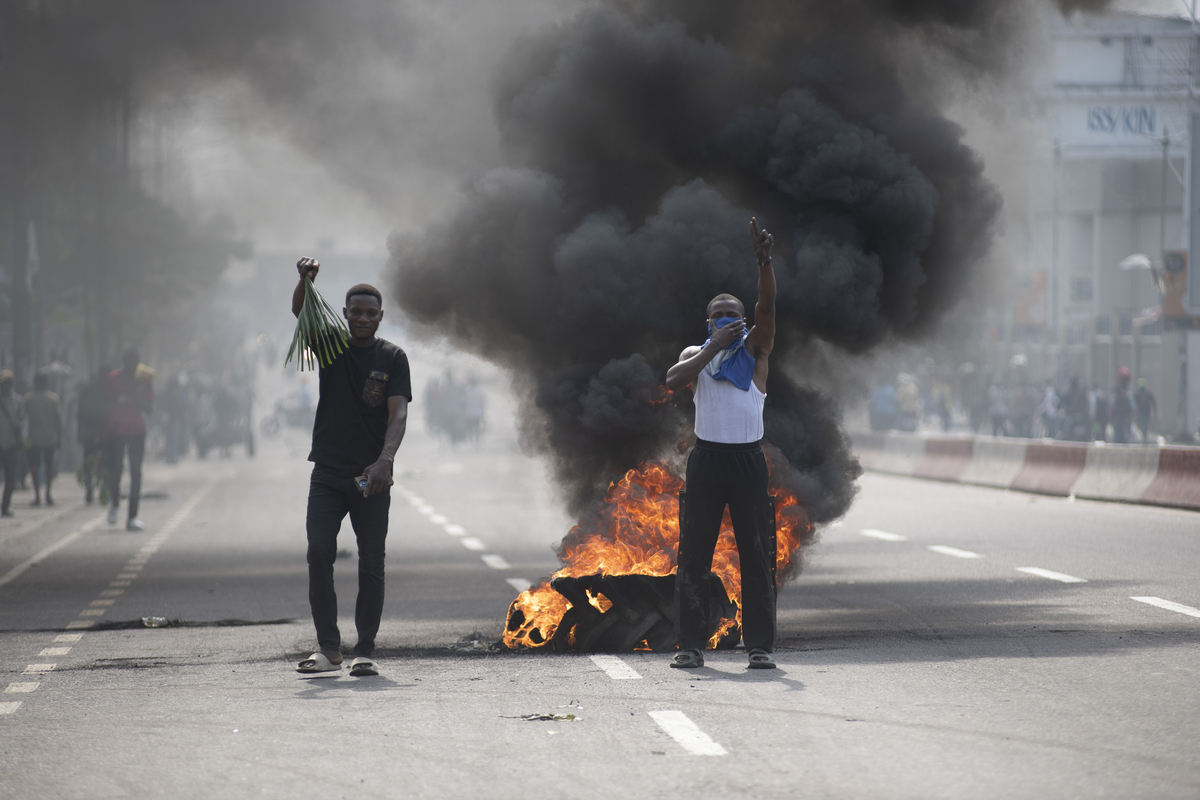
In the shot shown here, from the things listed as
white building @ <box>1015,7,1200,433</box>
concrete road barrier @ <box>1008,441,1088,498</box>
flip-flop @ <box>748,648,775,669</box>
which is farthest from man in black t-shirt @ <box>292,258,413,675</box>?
concrete road barrier @ <box>1008,441,1088,498</box>

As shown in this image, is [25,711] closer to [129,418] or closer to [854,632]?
[854,632]

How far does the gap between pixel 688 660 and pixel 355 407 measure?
1.94 metres

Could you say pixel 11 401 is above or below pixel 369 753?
above

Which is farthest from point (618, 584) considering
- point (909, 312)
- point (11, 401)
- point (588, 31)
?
point (11, 401)

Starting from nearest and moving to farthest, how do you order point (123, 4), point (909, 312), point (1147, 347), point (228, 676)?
point (228, 676), point (909, 312), point (123, 4), point (1147, 347)

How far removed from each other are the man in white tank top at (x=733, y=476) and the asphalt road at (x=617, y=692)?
29cm

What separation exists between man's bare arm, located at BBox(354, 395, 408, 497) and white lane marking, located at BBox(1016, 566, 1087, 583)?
5.38 meters

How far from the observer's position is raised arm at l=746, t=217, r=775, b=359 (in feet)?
23.0

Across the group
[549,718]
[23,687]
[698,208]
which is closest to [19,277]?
[698,208]

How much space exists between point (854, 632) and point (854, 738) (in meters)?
2.89

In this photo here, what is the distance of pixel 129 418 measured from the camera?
54.7ft

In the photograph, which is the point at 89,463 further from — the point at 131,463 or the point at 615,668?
the point at 615,668

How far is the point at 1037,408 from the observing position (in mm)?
35625

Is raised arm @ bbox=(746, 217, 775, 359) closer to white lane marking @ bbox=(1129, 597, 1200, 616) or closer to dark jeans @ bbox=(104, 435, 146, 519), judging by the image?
white lane marking @ bbox=(1129, 597, 1200, 616)
